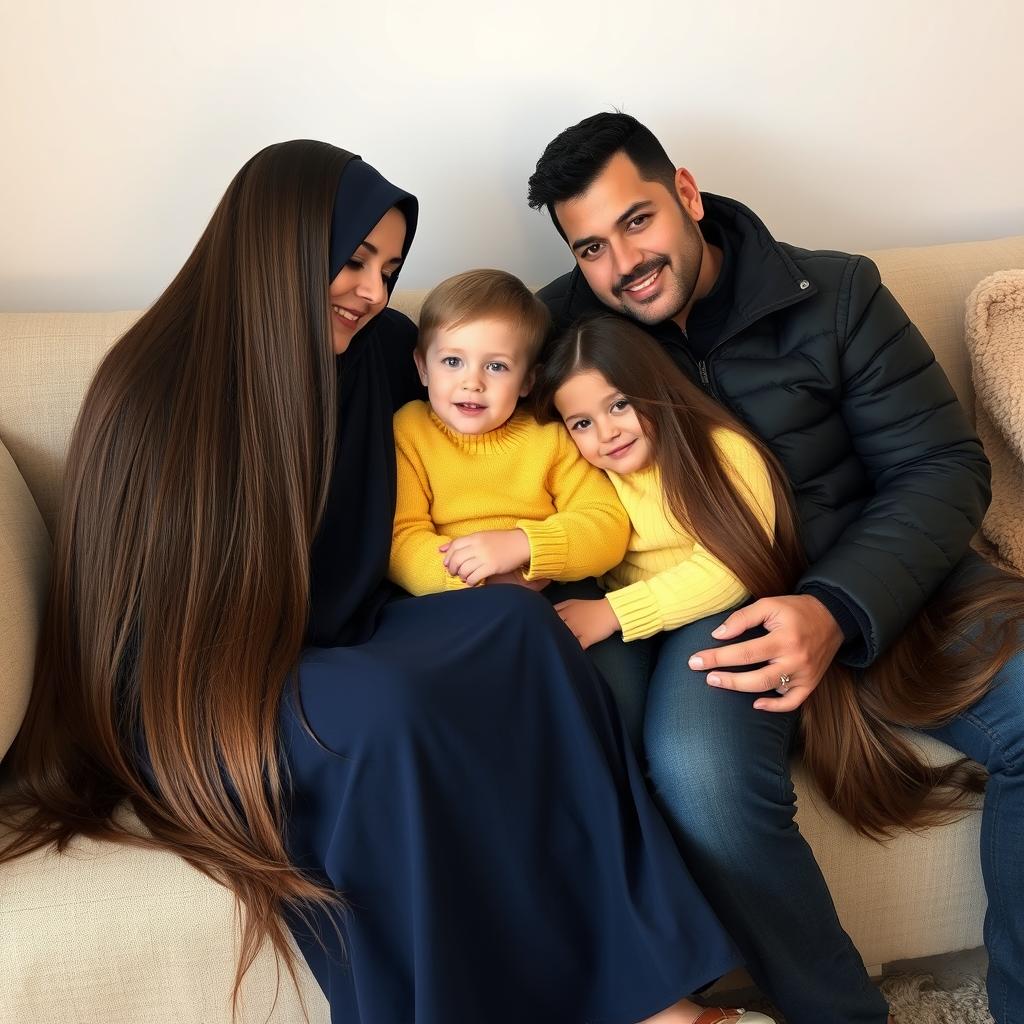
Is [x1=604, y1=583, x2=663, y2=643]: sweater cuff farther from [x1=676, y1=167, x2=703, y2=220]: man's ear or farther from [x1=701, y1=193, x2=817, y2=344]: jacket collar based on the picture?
[x1=676, y1=167, x2=703, y2=220]: man's ear

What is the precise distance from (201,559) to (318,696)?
0.26 m

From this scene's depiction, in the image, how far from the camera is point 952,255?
6.56 feet

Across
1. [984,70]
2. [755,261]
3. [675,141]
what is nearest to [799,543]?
[755,261]

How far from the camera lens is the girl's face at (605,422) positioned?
5.18ft

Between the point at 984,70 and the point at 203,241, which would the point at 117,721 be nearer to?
the point at 203,241

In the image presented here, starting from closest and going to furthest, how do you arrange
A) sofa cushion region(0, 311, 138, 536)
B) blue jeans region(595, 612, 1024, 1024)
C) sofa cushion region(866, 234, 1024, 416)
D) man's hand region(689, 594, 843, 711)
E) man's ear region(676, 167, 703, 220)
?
blue jeans region(595, 612, 1024, 1024), man's hand region(689, 594, 843, 711), sofa cushion region(0, 311, 138, 536), man's ear region(676, 167, 703, 220), sofa cushion region(866, 234, 1024, 416)

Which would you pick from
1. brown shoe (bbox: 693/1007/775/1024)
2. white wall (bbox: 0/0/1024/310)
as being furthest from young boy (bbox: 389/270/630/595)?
brown shoe (bbox: 693/1007/775/1024)

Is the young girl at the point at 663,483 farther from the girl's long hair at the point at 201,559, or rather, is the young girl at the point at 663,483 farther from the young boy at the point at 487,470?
the girl's long hair at the point at 201,559

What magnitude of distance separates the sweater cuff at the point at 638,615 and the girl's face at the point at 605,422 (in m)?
0.21

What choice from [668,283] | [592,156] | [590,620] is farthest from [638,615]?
[592,156]

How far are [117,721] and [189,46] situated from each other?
1.15 m

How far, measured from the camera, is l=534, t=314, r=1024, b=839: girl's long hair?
142cm

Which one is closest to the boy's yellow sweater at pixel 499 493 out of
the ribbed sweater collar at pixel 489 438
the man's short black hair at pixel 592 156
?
the ribbed sweater collar at pixel 489 438

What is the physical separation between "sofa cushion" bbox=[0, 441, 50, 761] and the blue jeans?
81 centimetres
